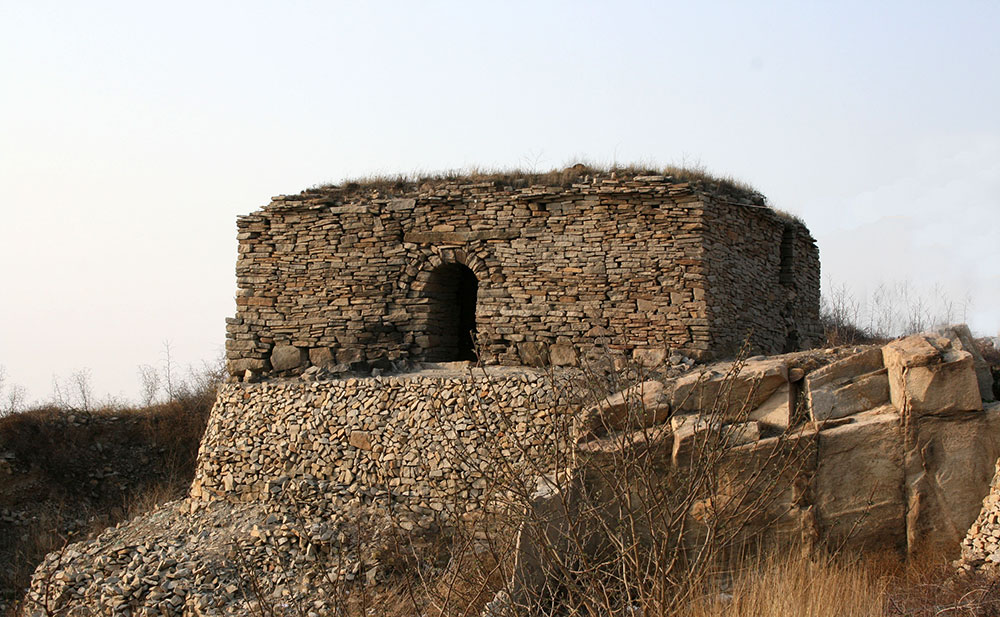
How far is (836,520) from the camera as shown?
25.9 feet

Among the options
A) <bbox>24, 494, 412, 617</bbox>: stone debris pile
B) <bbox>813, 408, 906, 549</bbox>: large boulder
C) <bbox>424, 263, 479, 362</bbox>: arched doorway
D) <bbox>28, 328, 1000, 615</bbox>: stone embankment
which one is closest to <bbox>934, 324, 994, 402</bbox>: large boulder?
<bbox>28, 328, 1000, 615</bbox>: stone embankment

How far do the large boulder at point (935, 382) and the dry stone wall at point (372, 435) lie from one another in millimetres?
3330

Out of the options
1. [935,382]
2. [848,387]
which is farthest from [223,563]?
[935,382]

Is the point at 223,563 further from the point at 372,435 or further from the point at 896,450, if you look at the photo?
the point at 896,450

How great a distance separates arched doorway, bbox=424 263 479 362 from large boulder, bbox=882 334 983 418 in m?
5.07

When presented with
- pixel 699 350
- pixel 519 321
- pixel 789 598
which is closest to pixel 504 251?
pixel 519 321

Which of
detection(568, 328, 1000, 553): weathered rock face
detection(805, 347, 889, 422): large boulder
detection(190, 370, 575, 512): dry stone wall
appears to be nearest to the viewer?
detection(568, 328, 1000, 553): weathered rock face

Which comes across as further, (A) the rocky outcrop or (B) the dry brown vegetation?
(B) the dry brown vegetation

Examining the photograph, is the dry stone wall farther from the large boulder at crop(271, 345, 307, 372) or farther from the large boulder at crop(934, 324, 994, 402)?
the large boulder at crop(934, 324, 994, 402)

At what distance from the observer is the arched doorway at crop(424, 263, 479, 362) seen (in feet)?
38.0

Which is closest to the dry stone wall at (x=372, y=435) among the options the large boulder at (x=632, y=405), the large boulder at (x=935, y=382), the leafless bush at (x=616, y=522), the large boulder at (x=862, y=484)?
the leafless bush at (x=616, y=522)

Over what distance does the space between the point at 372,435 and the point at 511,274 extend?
260cm

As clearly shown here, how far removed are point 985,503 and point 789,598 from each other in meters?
2.76

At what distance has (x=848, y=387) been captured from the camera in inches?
327
